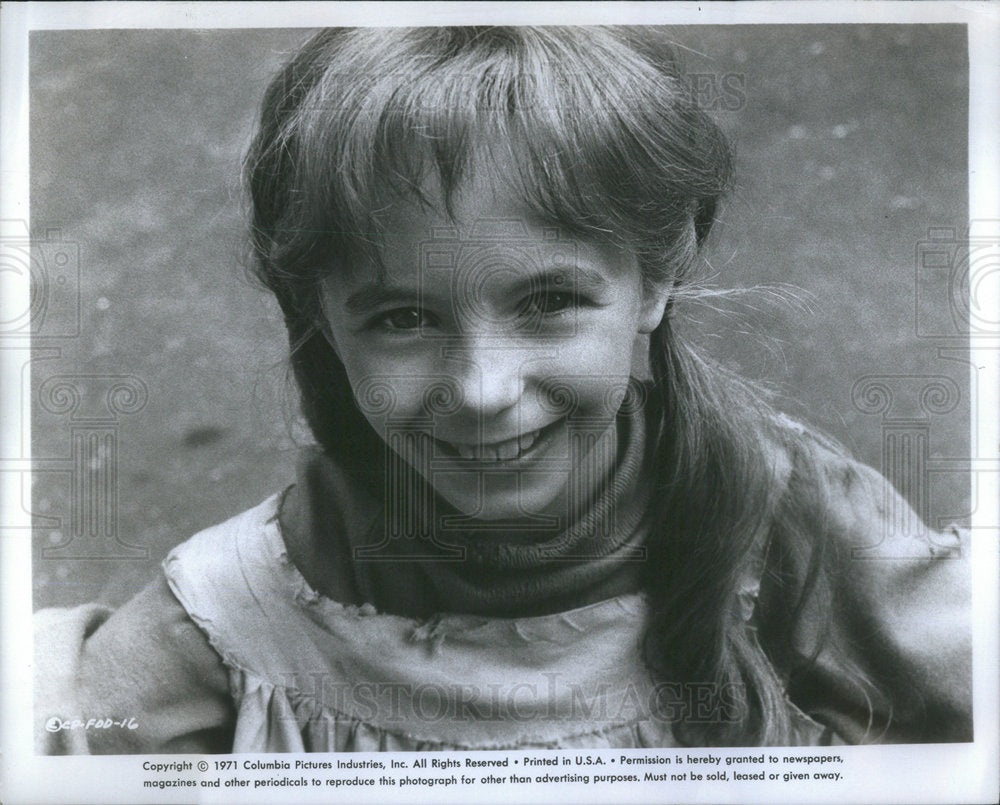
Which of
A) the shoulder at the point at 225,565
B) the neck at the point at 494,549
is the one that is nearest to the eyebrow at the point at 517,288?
the neck at the point at 494,549

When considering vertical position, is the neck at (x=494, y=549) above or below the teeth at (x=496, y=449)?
below

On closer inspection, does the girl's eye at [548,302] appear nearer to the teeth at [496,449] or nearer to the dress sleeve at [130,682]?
the teeth at [496,449]

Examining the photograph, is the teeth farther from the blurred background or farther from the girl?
the blurred background

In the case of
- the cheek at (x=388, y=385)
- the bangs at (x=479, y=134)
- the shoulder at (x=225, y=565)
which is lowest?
the shoulder at (x=225, y=565)

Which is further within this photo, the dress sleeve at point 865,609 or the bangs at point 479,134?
the dress sleeve at point 865,609

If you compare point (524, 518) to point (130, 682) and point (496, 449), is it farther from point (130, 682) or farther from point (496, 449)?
point (130, 682)

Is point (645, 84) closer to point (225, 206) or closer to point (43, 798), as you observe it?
point (225, 206)
